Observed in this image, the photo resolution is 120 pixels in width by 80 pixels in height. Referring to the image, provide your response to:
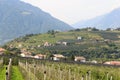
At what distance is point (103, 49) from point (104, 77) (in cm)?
13055

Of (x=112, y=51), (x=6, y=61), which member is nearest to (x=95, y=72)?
(x=6, y=61)

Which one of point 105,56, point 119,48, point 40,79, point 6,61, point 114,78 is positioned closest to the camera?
point 40,79

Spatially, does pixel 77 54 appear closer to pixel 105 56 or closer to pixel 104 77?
pixel 105 56

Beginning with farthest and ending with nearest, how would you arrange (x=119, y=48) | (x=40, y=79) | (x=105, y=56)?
(x=119, y=48), (x=105, y=56), (x=40, y=79)

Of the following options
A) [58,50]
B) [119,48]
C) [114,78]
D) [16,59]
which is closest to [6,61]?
[16,59]

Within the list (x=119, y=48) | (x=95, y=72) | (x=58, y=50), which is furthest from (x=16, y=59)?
(x=119, y=48)

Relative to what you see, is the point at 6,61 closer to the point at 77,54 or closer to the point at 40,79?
the point at 40,79

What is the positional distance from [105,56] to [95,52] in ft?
25.3

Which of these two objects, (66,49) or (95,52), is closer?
(95,52)

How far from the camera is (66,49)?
7441 inches

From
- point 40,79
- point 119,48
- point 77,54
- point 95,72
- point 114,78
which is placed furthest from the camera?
point 119,48

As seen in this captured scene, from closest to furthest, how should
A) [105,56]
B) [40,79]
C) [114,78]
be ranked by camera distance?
[40,79] < [114,78] < [105,56]

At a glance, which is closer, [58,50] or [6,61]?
[6,61]

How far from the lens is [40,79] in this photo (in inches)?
1201
